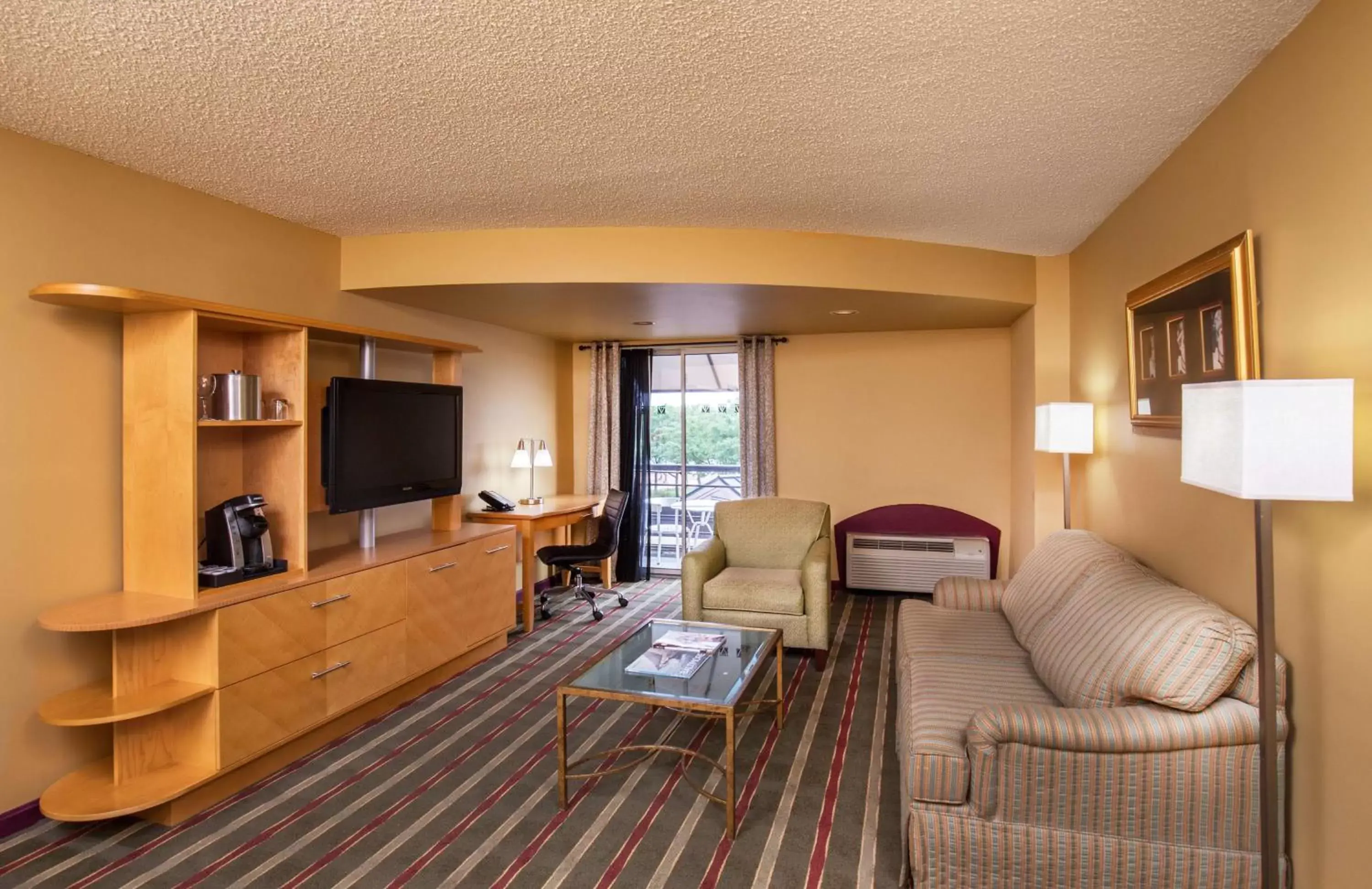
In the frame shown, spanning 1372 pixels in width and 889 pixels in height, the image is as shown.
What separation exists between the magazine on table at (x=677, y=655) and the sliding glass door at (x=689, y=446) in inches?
121

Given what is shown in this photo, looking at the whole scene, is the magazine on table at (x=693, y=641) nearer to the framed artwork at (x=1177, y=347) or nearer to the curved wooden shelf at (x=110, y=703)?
the curved wooden shelf at (x=110, y=703)

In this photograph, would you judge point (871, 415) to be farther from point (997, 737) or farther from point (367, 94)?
point (367, 94)

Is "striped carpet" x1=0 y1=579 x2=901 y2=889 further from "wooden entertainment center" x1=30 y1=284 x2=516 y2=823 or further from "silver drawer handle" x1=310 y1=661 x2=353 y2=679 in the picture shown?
"silver drawer handle" x1=310 y1=661 x2=353 y2=679

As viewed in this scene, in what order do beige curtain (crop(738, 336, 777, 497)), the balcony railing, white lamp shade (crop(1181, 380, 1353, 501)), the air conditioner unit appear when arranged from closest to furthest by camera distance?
white lamp shade (crop(1181, 380, 1353, 501)) → the air conditioner unit → beige curtain (crop(738, 336, 777, 497)) → the balcony railing

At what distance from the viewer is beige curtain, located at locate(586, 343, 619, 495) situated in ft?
21.9

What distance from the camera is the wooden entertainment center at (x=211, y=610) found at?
2.61 m

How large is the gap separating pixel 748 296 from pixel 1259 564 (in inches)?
121

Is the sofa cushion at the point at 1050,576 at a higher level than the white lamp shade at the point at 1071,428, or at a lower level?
lower

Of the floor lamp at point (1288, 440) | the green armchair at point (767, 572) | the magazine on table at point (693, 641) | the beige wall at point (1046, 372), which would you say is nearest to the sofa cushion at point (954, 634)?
the green armchair at point (767, 572)

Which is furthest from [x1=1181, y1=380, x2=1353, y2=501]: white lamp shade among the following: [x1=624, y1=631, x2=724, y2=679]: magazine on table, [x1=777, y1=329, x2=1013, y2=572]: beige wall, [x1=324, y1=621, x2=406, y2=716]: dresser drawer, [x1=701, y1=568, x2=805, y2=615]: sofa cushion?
[x1=777, y1=329, x2=1013, y2=572]: beige wall

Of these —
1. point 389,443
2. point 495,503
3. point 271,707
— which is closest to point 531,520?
point 495,503

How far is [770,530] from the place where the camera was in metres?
4.92

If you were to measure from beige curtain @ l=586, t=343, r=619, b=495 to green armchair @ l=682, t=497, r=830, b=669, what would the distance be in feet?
6.18

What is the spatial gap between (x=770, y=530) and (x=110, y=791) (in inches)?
142
